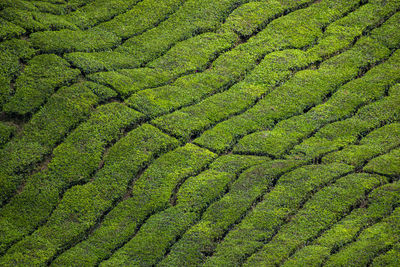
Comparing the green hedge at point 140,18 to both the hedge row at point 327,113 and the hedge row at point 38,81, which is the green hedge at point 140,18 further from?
the hedge row at point 327,113

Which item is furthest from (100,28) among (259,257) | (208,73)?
(259,257)

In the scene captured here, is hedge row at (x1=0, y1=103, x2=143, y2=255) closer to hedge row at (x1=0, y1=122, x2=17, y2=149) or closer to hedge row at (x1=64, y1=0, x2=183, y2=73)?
hedge row at (x1=0, y1=122, x2=17, y2=149)

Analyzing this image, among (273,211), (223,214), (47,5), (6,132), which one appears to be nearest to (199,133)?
(223,214)

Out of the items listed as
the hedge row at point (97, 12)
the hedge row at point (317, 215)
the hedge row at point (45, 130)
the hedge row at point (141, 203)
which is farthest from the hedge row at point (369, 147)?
the hedge row at point (97, 12)

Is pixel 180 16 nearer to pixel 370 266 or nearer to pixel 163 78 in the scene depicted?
pixel 163 78

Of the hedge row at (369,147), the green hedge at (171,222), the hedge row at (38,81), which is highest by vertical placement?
the hedge row at (38,81)

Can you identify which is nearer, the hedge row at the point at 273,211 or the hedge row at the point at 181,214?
the hedge row at the point at 273,211

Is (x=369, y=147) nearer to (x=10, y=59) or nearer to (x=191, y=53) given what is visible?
(x=191, y=53)

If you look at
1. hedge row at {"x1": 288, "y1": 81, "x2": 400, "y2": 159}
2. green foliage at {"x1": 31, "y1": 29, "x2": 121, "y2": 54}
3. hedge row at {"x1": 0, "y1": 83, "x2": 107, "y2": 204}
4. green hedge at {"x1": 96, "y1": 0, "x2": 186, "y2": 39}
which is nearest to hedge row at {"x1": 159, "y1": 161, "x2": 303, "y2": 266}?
hedge row at {"x1": 288, "y1": 81, "x2": 400, "y2": 159}
